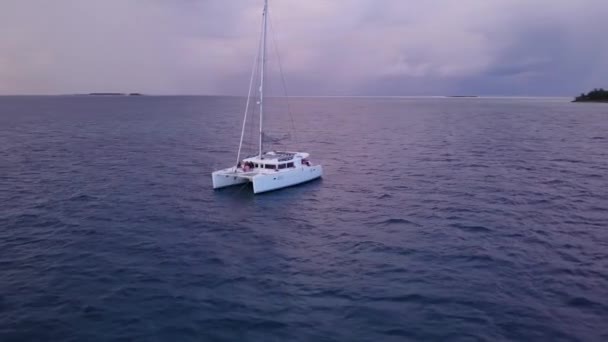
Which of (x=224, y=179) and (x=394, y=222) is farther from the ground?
(x=224, y=179)

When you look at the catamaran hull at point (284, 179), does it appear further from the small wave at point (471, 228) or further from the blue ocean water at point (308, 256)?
the small wave at point (471, 228)

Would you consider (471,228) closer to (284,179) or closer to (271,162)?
(284,179)

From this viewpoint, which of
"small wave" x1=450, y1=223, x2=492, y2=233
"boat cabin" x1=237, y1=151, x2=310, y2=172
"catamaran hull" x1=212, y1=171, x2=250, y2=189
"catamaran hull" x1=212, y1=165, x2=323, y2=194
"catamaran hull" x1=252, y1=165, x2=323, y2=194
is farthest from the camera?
"boat cabin" x1=237, y1=151, x2=310, y2=172

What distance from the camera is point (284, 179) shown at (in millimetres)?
43031

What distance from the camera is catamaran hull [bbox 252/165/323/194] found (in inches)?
1598

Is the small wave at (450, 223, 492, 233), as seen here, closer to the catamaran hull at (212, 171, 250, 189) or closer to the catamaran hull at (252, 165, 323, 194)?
the catamaran hull at (252, 165, 323, 194)

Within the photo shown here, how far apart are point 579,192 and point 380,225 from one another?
21887mm

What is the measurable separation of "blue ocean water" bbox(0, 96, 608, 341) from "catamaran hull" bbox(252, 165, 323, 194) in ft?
2.98

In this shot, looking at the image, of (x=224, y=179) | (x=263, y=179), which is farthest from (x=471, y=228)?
(x=224, y=179)

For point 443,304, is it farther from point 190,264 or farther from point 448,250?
point 190,264

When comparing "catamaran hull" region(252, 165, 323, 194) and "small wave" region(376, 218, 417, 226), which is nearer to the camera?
"small wave" region(376, 218, 417, 226)

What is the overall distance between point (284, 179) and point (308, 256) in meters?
18.2

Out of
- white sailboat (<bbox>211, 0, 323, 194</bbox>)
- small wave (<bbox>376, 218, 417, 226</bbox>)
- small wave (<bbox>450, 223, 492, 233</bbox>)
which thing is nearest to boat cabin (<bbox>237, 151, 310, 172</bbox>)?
white sailboat (<bbox>211, 0, 323, 194</bbox>)

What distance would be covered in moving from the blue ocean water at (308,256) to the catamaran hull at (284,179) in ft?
2.98
